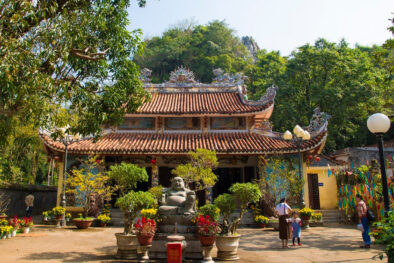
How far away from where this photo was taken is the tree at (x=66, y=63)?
5342 mm

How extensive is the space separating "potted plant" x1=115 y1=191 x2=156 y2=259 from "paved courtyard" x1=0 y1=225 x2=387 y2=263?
0.30 m

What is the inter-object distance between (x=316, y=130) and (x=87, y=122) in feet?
35.3

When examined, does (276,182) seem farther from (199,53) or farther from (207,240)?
(199,53)

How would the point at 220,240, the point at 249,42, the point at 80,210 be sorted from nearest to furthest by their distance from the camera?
the point at 220,240, the point at 80,210, the point at 249,42

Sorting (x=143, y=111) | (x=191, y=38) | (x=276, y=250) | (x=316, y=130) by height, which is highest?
(x=191, y=38)

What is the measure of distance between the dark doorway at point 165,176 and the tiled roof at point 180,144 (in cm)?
150

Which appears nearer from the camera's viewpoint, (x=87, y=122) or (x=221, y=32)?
(x=87, y=122)

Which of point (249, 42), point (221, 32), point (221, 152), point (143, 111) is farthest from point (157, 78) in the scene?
point (221, 152)

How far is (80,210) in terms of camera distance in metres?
14.0

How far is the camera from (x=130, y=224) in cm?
744

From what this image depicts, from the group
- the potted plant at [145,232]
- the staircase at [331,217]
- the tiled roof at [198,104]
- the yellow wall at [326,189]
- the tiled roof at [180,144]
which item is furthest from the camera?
the yellow wall at [326,189]

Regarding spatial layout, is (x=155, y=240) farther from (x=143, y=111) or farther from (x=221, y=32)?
(x=221, y=32)

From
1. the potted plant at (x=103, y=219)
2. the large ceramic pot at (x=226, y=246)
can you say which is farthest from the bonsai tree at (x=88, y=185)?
the large ceramic pot at (x=226, y=246)

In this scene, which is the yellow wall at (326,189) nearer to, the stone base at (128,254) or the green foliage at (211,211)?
the green foliage at (211,211)
